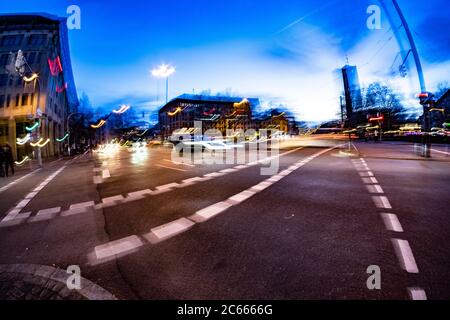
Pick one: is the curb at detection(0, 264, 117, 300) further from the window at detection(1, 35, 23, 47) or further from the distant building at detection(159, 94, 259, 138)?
the distant building at detection(159, 94, 259, 138)

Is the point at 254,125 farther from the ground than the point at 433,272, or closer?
farther from the ground

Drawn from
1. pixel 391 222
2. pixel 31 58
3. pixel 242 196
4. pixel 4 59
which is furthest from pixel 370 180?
pixel 4 59

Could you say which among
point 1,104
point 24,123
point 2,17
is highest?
point 2,17

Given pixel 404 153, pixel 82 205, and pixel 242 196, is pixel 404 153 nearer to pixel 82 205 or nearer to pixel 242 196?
pixel 242 196

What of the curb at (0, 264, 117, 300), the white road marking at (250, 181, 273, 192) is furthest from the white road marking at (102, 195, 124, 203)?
the white road marking at (250, 181, 273, 192)

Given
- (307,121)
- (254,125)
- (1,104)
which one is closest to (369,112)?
(254,125)

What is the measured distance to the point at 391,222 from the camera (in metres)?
4.51

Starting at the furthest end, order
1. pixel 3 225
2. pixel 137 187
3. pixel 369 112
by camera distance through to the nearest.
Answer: pixel 369 112
pixel 137 187
pixel 3 225

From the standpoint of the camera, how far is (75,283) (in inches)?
115

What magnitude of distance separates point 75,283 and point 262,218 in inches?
126

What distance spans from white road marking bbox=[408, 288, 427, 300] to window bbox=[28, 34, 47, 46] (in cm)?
5010

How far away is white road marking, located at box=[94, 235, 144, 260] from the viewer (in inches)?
142
